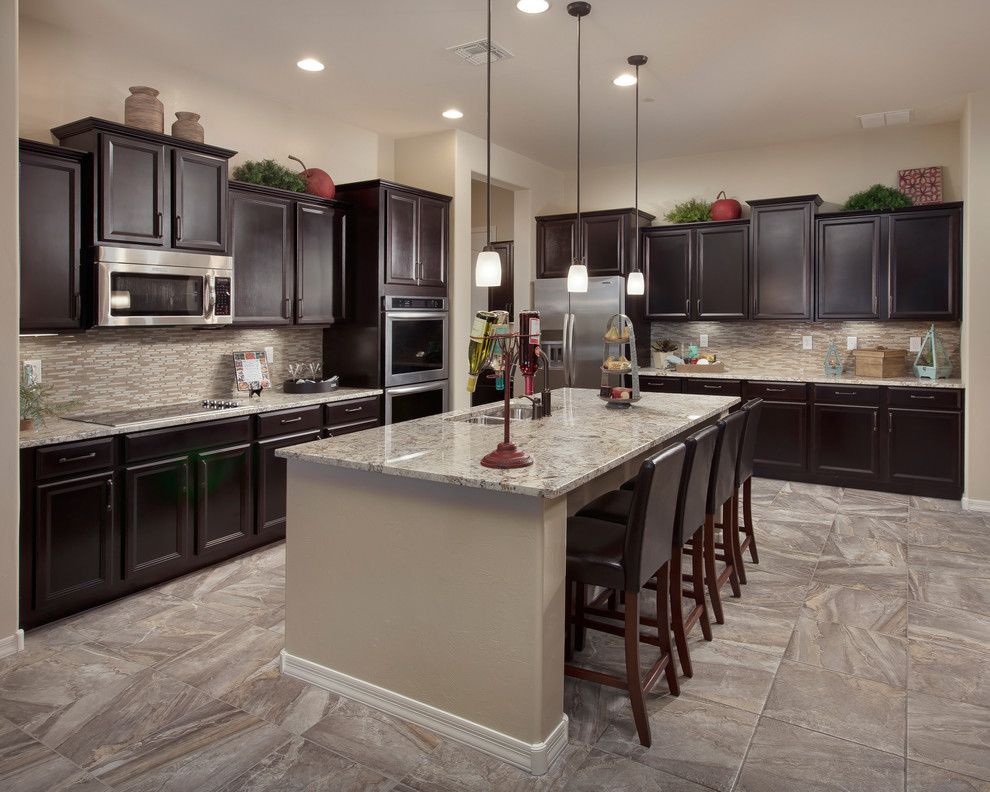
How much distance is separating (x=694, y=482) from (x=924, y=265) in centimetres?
417

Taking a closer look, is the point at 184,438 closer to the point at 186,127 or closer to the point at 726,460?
the point at 186,127

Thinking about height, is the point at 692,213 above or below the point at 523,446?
above

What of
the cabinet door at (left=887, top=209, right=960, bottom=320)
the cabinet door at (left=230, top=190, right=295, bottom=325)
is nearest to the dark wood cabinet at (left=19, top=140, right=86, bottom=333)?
the cabinet door at (left=230, top=190, right=295, bottom=325)

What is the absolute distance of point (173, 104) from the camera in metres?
4.45

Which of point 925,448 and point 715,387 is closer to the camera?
point 925,448

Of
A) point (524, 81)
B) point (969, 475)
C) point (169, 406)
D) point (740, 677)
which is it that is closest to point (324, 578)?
point (740, 677)

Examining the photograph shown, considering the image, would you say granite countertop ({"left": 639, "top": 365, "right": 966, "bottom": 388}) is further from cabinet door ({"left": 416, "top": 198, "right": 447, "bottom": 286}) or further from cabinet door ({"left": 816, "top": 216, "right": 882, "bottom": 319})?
cabinet door ({"left": 416, "top": 198, "right": 447, "bottom": 286})

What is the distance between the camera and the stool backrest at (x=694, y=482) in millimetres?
2729

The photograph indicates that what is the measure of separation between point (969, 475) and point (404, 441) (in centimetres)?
457

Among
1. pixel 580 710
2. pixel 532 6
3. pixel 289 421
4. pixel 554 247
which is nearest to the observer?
pixel 580 710

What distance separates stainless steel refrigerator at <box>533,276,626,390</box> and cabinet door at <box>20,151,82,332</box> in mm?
4098

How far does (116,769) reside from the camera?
88.0 inches

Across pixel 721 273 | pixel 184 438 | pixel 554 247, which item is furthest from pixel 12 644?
pixel 721 273

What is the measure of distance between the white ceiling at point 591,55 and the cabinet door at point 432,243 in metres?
0.68
